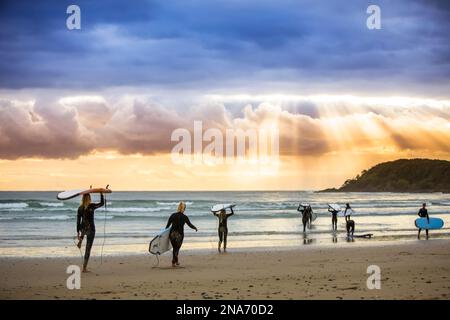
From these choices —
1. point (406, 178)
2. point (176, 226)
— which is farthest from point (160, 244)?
point (406, 178)

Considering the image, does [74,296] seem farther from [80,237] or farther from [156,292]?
[80,237]

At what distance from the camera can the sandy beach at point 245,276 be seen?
11.4 metres

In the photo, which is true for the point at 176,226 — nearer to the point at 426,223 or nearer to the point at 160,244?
the point at 160,244

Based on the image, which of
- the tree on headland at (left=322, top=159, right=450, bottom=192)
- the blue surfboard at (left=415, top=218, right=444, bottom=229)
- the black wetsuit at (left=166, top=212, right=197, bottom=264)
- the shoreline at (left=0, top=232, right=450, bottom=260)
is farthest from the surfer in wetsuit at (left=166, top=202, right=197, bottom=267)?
the tree on headland at (left=322, top=159, right=450, bottom=192)

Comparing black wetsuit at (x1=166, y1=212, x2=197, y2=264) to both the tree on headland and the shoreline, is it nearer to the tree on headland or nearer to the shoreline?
the shoreline

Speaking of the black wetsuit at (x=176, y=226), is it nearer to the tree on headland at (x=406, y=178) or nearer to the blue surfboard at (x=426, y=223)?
the blue surfboard at (x=426, y=223)

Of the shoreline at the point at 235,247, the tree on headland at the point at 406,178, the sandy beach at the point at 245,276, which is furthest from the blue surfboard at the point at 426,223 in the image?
the tree on headland at the point at 406,178

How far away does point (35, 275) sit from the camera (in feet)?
48.1

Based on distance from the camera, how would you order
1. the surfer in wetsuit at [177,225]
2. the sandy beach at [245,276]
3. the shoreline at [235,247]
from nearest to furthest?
the sandy beach at [245,276] → the surfer in wetsuit at [177,225] → the shoreline at [235,247]

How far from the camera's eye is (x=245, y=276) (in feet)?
46.6

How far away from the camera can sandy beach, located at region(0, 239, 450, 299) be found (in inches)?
449
